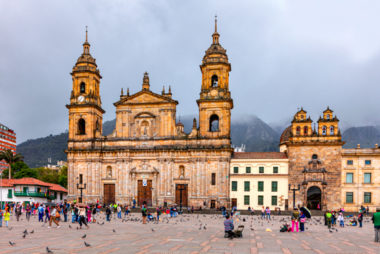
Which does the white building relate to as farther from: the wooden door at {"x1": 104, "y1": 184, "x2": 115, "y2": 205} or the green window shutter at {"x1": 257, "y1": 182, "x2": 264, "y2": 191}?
the green window shutter at {"x1": 257, "y1": 182, "x2": 264, "y2": 191}

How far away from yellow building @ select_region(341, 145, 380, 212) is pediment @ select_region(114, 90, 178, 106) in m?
25.1

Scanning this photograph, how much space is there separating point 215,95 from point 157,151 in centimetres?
1141

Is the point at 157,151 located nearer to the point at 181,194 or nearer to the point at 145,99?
→ the point at 181,194

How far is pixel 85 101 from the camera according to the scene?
61031 mm

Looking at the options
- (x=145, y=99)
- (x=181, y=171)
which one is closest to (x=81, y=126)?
(x=145, y=99)

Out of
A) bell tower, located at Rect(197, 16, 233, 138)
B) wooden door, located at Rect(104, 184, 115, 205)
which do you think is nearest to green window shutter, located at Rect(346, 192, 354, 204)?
bell tower, located at Rect(197, 16, 233, 138)

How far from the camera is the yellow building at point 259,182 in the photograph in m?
54.3

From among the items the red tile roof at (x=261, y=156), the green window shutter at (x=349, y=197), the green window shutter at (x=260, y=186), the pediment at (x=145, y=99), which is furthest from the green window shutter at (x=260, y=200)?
the pediment at (x=145, y=99)

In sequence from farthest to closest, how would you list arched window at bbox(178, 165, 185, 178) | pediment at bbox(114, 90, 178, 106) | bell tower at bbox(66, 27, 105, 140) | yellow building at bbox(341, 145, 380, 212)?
1. bell tower at bbox(66, 27, 105, 140)
2. pediment at bbox(114, 90, 178, 106)
3. arched window at bbox(178, 165, 185, 178)
4. yellow building at bbox(341, 145, 380, 212)

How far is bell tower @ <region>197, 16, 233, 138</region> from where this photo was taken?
56.3 m

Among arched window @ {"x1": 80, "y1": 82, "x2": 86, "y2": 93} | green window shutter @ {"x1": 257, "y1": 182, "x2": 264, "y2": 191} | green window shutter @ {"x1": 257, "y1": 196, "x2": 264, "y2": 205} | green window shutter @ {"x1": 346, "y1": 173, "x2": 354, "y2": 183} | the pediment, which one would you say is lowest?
green window shutter @ {"x1": 257, "y1": 196, "x2": 264, "y2": 205}

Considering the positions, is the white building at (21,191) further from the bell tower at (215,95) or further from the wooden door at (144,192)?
the bell tower at (215,95)

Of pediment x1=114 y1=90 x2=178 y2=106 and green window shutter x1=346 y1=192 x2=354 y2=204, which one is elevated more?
pediment x1=114 y1=90 x2=178 y2=106

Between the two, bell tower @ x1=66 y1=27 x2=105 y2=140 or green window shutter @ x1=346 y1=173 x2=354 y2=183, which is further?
bell tower @ x1=66 y1=27 x2=105 y2=140
